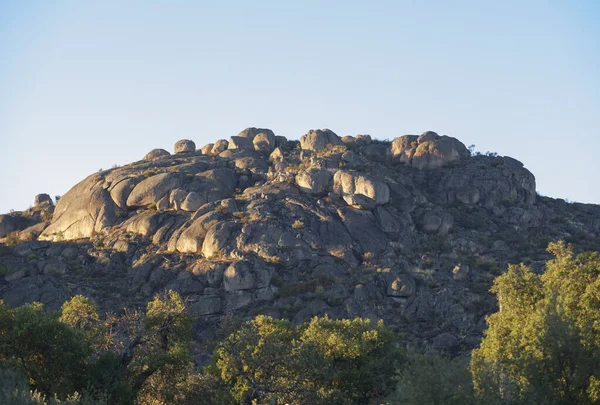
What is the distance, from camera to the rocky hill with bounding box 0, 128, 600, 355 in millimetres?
69562

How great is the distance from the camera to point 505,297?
44219 mm

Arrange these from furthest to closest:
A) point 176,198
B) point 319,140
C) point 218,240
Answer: point 319,140, point 176,198, point 218,240

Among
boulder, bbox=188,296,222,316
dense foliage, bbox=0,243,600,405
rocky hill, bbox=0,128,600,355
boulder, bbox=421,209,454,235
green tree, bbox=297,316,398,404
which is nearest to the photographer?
dense foliage, bbox=0,243,600,405

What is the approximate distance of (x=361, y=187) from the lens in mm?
Answer: 81938

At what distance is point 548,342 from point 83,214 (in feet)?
195

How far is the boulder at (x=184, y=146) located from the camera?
102231mm

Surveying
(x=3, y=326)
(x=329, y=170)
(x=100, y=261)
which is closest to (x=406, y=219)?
(x=329, y=170)

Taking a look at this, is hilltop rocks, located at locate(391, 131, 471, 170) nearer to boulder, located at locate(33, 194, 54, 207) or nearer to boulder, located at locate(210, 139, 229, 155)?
boulder, located at locate(210, 139, 229, 155)

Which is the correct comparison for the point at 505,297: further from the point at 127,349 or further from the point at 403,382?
the point at 127,349

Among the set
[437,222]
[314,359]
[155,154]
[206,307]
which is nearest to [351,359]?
[314,359]

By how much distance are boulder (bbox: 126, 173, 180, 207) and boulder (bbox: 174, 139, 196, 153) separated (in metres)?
16.1

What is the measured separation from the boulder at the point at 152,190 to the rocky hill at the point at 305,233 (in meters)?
0.15

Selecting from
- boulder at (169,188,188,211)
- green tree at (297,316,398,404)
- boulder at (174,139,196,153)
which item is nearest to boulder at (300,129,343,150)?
boulder at (174,139,196,153)

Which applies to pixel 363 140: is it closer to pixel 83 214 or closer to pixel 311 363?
pixel 83 214
